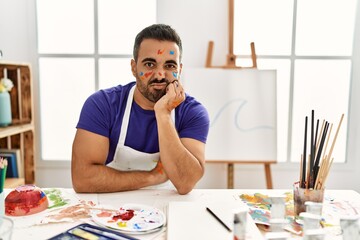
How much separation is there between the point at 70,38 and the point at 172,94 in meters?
1.28

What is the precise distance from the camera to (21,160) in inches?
81.0

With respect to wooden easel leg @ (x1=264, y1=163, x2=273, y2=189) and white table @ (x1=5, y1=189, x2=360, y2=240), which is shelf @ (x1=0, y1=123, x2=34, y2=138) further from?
wooden easel leg @ (x1=264, y1=163, x2=273, y2=189)

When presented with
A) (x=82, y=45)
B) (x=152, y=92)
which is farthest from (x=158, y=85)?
(x=82, y=45)


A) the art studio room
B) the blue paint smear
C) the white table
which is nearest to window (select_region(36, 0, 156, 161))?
the art studio room

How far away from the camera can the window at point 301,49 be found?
2.22 m

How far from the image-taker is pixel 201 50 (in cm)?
221

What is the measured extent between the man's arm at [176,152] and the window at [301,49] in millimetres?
Result: 1113

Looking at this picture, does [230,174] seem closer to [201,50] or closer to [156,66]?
[201,50]

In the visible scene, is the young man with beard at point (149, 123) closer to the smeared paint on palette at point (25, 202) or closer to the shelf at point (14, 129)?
the smeared paint on palette at point (25, 202)

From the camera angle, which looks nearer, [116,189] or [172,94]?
[116,189]

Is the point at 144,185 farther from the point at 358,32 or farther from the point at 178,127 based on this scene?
the point at 358,32

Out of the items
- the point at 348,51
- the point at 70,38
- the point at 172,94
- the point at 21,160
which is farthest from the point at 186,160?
the point at 348,51

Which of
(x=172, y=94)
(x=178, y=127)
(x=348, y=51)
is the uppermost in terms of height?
(x=348, y=51)

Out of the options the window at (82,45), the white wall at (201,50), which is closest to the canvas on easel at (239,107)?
the white wall at (201,50)
